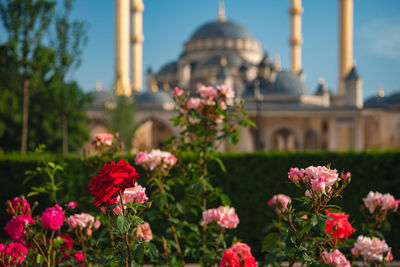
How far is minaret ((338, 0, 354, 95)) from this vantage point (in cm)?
3475

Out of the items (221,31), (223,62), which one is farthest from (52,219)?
(221,31)

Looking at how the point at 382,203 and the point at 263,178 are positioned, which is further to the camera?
the point at 263,178

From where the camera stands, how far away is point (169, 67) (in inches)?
1998

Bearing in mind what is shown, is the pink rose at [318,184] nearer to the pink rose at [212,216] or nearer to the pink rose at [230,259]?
the pink rose at [230,259]

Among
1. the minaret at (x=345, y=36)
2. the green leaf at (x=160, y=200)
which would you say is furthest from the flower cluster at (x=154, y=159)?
the minaret at (x=345, y=36)

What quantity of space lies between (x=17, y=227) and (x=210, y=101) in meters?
1.80

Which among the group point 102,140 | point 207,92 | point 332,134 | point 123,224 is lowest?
point 332,134

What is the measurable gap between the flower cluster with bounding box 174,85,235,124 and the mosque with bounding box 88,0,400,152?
1766cm

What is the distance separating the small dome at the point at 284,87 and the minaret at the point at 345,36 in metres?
4.25

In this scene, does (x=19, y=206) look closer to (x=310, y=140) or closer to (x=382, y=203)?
(x=382, y=203)

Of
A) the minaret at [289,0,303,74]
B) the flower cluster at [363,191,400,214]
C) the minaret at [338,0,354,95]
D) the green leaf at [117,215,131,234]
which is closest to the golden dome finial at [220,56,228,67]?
the minaret at [289,0,303,74]

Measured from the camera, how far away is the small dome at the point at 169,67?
165 ft

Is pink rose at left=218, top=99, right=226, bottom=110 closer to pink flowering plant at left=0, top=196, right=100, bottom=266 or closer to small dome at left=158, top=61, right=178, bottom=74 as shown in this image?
pink flowering plant at left=0, top=196, right=100, bottom=266

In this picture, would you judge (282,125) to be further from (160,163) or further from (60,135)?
(160,163)
